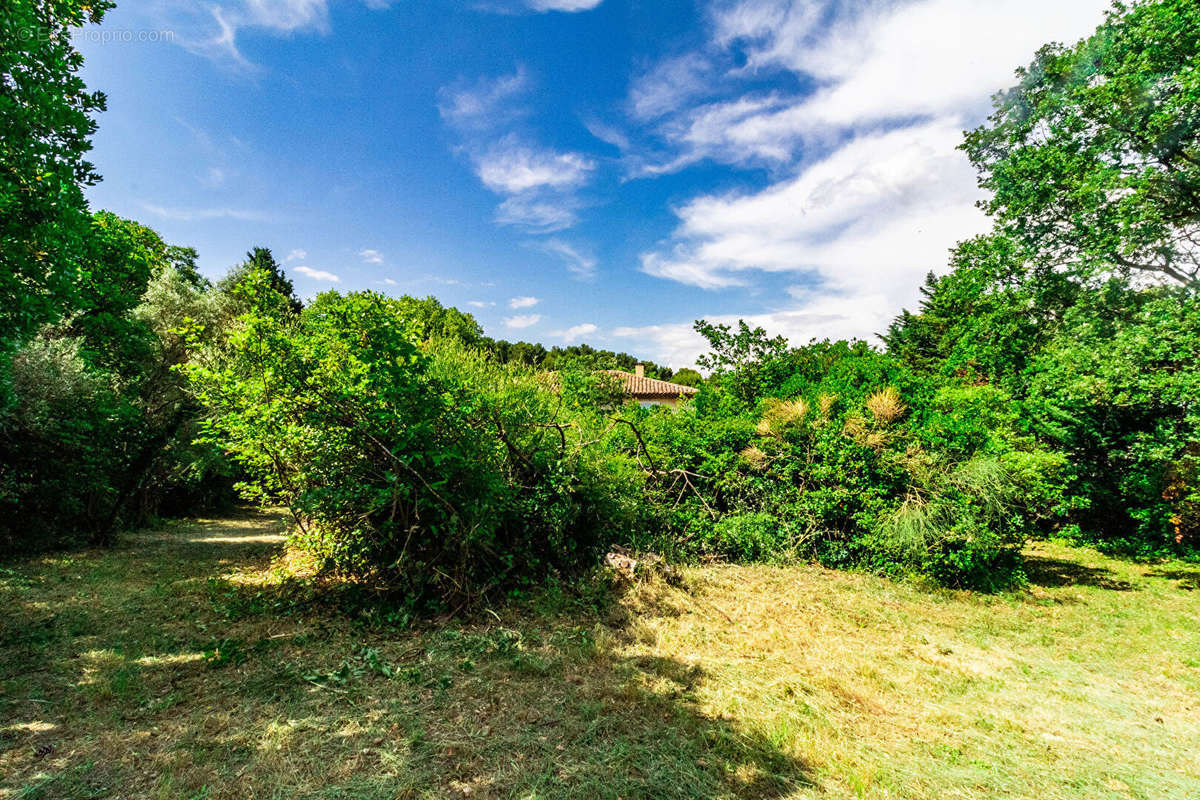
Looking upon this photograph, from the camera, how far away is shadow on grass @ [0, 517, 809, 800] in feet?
9.18

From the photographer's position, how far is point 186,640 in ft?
15.5

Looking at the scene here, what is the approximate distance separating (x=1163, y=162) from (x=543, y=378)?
14863 mm

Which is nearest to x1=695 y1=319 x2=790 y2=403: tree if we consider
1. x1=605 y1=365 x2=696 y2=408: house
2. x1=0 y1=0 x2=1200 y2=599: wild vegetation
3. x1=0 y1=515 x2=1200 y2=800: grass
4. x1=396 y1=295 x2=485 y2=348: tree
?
x1=0 y1=0 x2=1200 y2=599: wild vegetation

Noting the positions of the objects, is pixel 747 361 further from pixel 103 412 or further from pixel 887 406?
pixel 103 412

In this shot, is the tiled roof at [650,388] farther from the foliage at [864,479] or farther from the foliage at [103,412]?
the foliage at [103,412]

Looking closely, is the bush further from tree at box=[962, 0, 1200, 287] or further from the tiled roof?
the tiled roof

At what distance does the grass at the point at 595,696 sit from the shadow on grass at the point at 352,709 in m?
0.02

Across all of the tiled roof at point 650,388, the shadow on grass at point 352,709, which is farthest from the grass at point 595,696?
the tiled roof at point 650,388

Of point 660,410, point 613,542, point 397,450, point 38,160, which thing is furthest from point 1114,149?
point 38,160

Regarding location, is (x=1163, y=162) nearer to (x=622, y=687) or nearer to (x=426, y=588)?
(x=622, y=687)

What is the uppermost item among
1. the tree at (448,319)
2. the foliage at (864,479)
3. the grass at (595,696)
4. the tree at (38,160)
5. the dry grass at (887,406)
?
the tree at (448,319)

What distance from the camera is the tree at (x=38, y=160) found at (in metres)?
4.63

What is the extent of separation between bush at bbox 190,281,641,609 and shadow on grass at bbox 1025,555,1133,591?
28.8 ft

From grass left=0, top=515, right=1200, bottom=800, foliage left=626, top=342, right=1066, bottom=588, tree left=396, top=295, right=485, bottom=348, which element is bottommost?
grass left=0, top=515, right=1200, bottom=800
